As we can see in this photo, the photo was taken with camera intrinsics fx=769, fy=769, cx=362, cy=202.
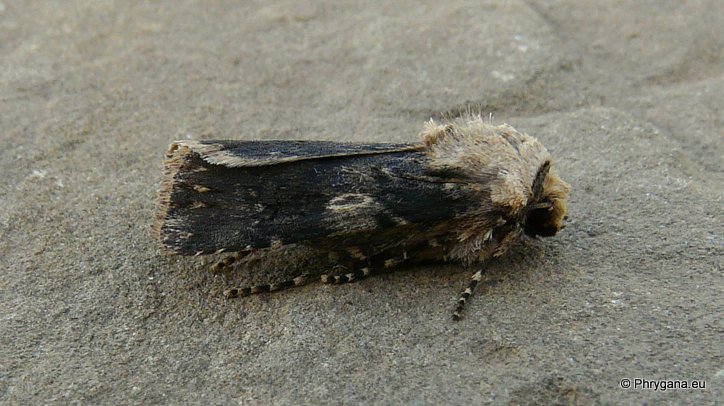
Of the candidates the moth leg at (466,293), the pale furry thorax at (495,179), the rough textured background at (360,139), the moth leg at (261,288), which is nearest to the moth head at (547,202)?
the pale furry thorax at (495,179)

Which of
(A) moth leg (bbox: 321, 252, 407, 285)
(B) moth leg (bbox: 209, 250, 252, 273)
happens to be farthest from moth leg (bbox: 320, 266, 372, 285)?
(B) moth leg (bbox: 209, 250, 252, 273)

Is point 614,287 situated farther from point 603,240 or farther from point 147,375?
point 147,375

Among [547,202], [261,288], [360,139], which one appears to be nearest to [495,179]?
[547,202]

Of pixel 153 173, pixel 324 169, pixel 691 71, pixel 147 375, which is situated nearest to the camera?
pixel 147 375

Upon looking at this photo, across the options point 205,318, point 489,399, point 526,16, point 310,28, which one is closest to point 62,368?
point 205,318

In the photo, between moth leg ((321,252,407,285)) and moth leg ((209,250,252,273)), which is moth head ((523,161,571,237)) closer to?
moth leg ((321,252,407,285))

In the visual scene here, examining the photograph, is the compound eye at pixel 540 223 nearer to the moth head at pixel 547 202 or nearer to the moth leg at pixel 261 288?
the moth head at pixel 547 202
